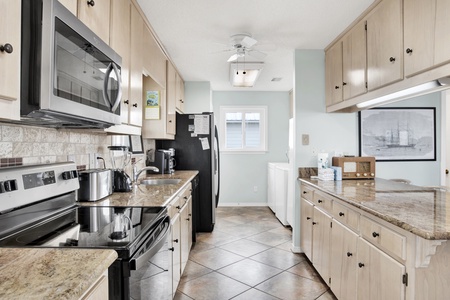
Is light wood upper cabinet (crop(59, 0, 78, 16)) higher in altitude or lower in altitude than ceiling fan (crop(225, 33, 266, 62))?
lower

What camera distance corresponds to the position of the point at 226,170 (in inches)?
224

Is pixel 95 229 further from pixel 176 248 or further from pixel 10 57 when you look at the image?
pixel 176 248

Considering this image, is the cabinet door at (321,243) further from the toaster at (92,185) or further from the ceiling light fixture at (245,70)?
the ceiling light fixture at (245,70)

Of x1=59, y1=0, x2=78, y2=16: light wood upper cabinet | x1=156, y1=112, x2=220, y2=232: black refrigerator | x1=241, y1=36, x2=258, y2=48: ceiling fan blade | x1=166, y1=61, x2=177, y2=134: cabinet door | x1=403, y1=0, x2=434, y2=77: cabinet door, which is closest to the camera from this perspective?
x1=59, y1=0, x2=78, y2=16: light wood upper cabinet

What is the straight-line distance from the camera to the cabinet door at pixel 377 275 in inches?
53.1

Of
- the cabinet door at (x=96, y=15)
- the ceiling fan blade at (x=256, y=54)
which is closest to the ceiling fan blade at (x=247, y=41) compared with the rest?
the ceiling fan blade at (x=256, y=54)

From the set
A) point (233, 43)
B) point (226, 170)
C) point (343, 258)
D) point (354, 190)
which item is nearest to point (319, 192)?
point (354, 190)

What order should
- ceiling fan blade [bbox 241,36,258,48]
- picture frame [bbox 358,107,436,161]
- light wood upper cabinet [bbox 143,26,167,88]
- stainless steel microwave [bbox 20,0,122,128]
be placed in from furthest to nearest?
picture frame [bbox 358,107,436,161], ceiling fan blade [bbox 241,36,258,48], light wood upper cabinet [bbox 143,26,167,88], stainless steel microwave [bbox 20,0,122,128]

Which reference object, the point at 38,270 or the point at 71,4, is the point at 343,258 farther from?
the point at 71,4

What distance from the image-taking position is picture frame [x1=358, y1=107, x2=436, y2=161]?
13.6ft

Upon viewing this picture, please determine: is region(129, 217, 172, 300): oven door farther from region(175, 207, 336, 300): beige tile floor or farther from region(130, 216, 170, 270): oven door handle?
region(175, 207, 336, 300): beige tile floor

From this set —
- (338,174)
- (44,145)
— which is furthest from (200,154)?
(44,145)

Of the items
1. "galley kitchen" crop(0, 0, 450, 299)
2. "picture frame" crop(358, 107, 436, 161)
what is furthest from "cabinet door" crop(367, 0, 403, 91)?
"picture frame" crop(358, 107, 436, 161)

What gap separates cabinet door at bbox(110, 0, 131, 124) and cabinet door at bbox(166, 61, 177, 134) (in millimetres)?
1398
